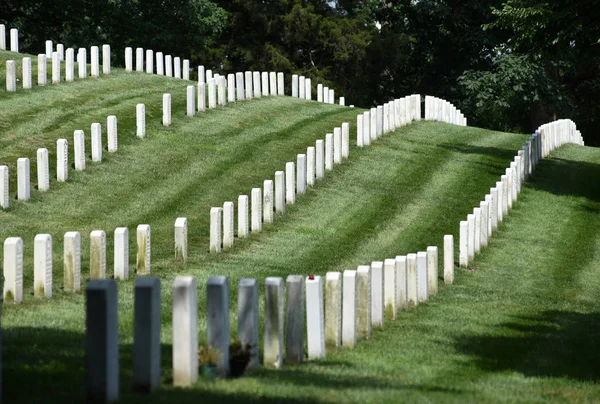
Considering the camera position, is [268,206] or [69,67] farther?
[69,67]

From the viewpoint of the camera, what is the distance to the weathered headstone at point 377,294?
14078 mm

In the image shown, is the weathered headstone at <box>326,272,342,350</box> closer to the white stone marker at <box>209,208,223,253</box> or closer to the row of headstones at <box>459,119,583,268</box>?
the white stone marker at <box>209,208,223,253</box>

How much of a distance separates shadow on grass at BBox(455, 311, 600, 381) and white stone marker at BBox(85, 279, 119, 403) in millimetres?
4970

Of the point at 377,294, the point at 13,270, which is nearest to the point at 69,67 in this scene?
the point at 13,270

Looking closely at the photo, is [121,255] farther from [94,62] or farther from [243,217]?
A: [94,62]

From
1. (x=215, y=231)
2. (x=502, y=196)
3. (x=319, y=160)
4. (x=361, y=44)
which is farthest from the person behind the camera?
(x=361, y=44)

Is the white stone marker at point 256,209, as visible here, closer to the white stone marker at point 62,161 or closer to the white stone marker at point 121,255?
the white stone marker at point 62,161

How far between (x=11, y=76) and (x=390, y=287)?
20.0 m

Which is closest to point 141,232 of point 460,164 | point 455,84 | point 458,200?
point 458,200

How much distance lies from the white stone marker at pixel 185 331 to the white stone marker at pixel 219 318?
1.02ft

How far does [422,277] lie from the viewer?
17.3 meters

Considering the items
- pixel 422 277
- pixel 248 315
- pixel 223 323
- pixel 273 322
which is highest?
pixel 223 323

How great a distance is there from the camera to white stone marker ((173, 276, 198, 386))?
8.99 metres

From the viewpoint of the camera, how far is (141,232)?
18.0m
